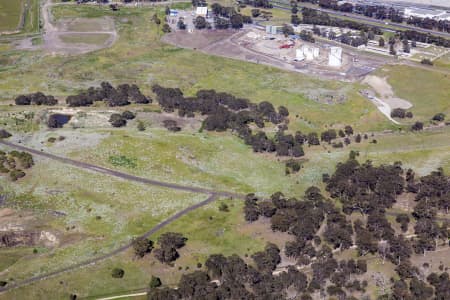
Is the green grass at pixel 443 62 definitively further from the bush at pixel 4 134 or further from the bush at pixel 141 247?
the bush at pixel 4 134

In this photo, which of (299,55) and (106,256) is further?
(299,55)

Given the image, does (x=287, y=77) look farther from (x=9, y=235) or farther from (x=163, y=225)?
(x=9, y=235)

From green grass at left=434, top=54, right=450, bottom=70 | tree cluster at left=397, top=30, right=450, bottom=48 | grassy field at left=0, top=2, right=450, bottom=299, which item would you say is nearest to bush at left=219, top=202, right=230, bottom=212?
grassy field at left=0, top=2, right=450, bottom=299

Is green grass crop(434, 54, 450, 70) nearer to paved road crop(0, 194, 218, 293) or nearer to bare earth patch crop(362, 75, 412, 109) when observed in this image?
bare earth patch crop(362, 75, 412, 109)

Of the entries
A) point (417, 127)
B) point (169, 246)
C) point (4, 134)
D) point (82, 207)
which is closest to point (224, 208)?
point (169, 246)

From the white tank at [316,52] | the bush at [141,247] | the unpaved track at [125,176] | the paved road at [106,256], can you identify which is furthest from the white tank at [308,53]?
the bush at [141,247]

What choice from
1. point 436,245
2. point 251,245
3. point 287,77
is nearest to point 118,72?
point 287,77

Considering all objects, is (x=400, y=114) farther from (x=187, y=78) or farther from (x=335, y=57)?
→ (x=187, y=78)

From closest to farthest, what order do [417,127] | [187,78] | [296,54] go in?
[417,127], [187,78], [296,54]

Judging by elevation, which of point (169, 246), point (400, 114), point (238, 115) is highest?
point (400, 114)
